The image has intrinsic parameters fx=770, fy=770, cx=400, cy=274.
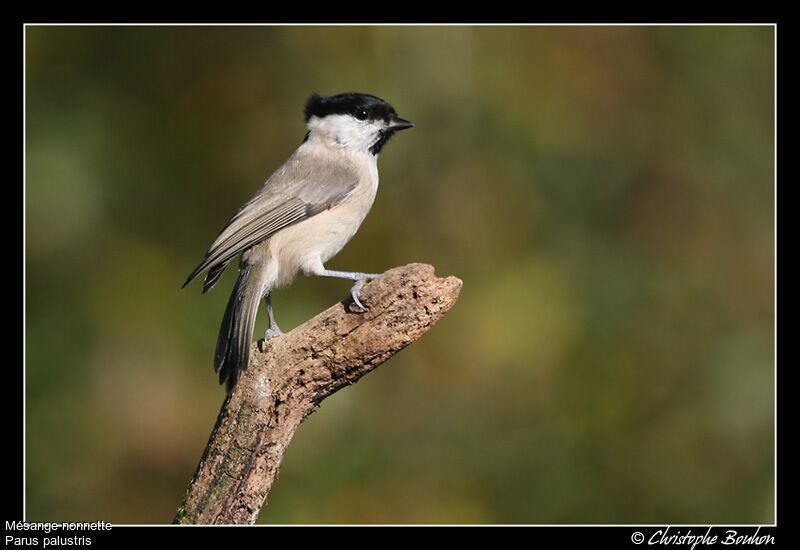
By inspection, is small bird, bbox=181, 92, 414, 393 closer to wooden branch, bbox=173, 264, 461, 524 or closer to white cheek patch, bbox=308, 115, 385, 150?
white cheek patch, bbox=308, 115, 385, 150

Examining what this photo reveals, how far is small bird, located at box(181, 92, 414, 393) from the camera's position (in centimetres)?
346

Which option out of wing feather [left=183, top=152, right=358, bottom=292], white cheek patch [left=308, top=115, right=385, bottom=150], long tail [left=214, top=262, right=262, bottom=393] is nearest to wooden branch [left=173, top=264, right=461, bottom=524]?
long tail [left=214, top=262, right=262, bottom=393]

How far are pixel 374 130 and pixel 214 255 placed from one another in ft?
4.02

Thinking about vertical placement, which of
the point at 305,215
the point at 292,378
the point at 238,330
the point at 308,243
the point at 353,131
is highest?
the point at 353,131

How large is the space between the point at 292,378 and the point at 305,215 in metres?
1.07

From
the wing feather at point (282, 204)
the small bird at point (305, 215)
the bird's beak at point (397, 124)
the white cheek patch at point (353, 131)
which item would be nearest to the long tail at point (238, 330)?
the small bird at point (305, 215)

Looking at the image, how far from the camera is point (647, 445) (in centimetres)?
536

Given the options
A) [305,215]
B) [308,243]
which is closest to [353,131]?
[305,215]

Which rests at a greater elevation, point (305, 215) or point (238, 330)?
point (305, 215)

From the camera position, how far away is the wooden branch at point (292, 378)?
9.48ft

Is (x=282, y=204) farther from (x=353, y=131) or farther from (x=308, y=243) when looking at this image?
(x=353, y=131)

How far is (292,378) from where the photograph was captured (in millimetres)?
3016

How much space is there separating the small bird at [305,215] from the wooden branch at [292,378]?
0.17 metres

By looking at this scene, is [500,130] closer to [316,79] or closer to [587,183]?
[587,183]
